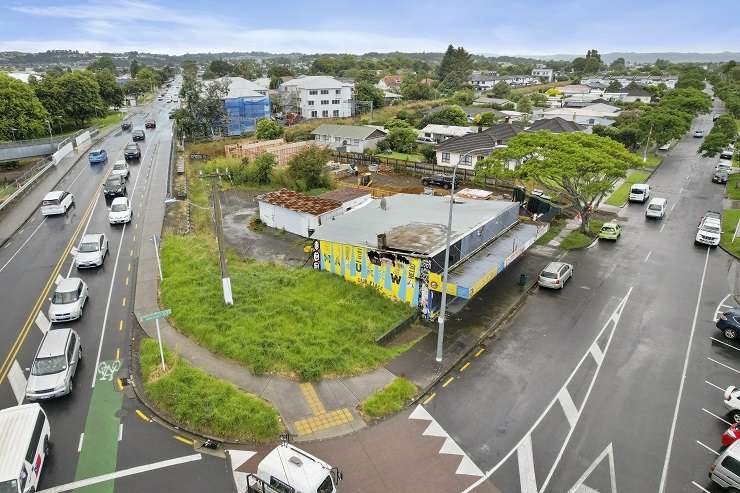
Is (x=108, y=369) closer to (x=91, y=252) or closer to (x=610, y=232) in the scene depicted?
(x=91, y=252)

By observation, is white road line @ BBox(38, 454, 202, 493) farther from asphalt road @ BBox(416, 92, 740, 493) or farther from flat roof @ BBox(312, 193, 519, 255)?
flat roof @ BBox(312, 193, 519, 255)

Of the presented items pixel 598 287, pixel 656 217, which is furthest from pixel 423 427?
pixel 656 217

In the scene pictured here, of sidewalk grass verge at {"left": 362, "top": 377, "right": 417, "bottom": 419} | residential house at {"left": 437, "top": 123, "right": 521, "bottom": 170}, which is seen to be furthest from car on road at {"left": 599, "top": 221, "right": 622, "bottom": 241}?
sidewalk grass verge at {"left": 362, "top": 377, "right": 417, "bottom": 419}

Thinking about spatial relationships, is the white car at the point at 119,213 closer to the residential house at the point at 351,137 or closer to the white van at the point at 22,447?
the white van at the point at 22,447

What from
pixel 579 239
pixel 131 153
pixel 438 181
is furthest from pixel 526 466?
pixel 131 153

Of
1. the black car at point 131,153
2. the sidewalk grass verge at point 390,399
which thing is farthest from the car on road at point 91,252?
the black car at point 131,153
